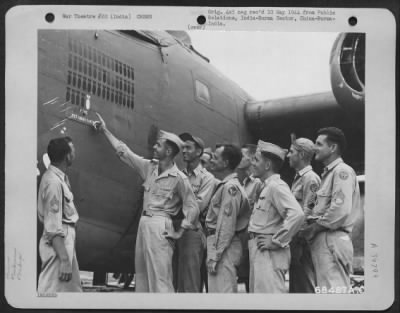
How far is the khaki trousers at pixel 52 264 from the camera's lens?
4.80 metres

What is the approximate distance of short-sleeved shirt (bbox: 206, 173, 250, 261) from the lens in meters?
4.87

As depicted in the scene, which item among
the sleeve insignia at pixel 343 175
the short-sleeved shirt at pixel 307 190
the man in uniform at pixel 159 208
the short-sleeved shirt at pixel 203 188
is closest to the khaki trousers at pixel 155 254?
the man in uniform at pixel 159 208

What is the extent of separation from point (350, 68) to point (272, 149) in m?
0.62

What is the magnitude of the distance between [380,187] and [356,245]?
34cm

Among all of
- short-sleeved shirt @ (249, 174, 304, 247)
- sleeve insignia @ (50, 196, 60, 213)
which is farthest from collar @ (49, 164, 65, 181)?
short-sleeved shirt @ (249, 174, 304, 247)

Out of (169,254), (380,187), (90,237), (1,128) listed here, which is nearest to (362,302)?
(380,187)

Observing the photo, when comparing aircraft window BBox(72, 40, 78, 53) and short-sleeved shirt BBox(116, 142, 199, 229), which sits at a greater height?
aircraft window BBox(72, 40, 78, 53)

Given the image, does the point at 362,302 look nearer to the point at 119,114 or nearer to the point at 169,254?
the point at 169,254

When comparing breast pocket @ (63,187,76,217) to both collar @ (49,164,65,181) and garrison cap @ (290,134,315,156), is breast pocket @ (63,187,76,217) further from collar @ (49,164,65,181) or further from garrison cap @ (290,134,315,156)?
garrison cap @ (290,134,315,156)

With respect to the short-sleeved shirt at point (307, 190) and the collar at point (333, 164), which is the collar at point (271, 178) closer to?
the short-sleeved shirt at point (307, 190)

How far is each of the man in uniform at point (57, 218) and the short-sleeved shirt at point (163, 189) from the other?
330 mm

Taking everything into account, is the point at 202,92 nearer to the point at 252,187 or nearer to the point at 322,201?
the point at 252,187

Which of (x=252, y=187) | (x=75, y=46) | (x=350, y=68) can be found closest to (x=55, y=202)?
(x=75, y=46)

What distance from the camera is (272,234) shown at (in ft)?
15.8
